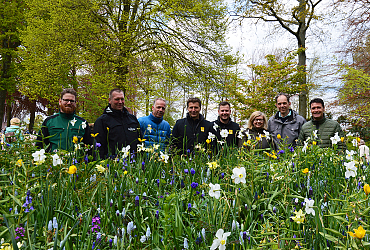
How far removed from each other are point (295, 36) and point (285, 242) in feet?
52.5

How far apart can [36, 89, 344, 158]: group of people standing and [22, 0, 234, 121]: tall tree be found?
640cm

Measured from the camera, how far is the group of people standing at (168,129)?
3807mm

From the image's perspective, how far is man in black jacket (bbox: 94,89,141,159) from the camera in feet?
13.6

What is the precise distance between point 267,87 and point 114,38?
321 inches

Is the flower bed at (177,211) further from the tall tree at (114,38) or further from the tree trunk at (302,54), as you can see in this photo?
the tree trunk at (302,54)

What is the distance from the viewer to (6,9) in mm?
14195

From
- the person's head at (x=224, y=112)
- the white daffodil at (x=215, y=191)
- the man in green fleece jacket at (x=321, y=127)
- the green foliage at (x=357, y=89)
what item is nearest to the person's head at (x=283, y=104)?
the man in green fleece jacket at (x=321, y=127)

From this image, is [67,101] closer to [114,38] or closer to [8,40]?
[114,38]

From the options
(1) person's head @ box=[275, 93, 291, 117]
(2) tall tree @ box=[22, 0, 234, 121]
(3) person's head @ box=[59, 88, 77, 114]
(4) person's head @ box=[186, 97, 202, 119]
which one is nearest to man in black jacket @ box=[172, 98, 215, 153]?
(4) person's head @ box=[186, 97, 202, 119]

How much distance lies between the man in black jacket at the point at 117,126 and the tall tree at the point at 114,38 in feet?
20.7

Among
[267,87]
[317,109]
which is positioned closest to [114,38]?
[267,87]

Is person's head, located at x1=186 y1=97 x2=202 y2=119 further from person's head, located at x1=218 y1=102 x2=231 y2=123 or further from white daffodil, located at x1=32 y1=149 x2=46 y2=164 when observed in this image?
white daffodil, located at x1=32 y1=149 x2=46 y2=164

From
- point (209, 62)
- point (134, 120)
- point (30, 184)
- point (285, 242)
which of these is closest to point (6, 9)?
point (209, 62)

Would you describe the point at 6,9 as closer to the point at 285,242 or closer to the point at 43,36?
the point at 43,36
